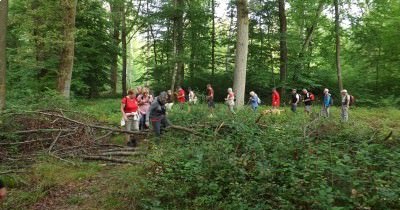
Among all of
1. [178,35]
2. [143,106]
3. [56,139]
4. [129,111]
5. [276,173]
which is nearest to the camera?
[276,173]

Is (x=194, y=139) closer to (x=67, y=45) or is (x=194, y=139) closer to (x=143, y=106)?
(x=143, y=106)

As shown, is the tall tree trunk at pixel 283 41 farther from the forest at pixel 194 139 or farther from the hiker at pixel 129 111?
the hiker at pixel 129 111

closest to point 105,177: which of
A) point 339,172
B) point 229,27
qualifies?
point 339,172

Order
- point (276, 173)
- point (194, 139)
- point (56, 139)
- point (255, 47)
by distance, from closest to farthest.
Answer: point (276, 173) < point (194, 139) < point (56, 139) < point (255, 47)

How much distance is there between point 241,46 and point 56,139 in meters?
8.01

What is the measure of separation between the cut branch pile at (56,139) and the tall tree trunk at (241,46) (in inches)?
203

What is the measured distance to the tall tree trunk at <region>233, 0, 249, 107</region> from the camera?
15789 millimetres

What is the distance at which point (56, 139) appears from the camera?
11.6m

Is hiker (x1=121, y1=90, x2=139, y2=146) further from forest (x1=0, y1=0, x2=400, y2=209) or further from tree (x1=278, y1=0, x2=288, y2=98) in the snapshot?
tree (x1=278, y1=0, x2=288, y2=98)

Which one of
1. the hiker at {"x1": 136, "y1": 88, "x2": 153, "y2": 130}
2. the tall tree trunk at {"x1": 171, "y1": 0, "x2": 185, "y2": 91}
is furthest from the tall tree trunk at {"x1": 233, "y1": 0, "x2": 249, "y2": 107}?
the tall tree trunk at {"x1": 171, "y1": 0, "x2": 185, "y2": 91}

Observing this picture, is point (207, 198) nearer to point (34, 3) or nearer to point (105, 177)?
point (105, 177)

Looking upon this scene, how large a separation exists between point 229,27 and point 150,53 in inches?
318

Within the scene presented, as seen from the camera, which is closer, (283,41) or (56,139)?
(56,139)

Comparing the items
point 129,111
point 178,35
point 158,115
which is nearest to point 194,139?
point 158,115
